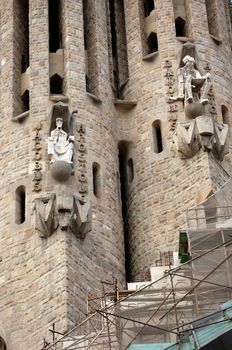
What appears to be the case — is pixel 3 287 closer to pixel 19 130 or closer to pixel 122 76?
pixel 19 130

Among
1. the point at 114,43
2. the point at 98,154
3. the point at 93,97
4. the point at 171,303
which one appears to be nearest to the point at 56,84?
the point at 93,97

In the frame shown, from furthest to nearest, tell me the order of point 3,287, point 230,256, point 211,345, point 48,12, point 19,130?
point 48,12 < point 19,130 < point 3,287 < point 230,256 < point 211,345

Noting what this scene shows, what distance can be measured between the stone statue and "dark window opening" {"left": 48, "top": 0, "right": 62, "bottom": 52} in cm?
297

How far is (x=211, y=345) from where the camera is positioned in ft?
72.3

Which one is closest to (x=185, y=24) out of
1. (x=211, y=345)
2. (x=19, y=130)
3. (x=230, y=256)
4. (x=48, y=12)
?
(x=48, y=12)

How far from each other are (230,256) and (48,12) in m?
10.8

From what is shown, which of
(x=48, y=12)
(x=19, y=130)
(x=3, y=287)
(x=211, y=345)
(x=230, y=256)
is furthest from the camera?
(x=48, y=12)

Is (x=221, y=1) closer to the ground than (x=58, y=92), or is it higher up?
higher up

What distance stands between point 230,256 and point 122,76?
1014 cm

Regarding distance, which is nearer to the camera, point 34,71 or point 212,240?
point 212,240

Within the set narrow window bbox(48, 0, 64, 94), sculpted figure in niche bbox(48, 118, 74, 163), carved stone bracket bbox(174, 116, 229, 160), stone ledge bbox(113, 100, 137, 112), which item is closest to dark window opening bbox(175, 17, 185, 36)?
stone ledge bbox(113, 100, 137, 112)

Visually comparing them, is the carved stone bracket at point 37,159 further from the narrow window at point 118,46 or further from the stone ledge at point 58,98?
the narrow window at point 118,46

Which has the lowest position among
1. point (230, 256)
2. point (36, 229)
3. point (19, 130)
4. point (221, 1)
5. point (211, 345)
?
point (211, 345)

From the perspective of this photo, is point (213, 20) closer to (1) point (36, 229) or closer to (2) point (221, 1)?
(2) point (221, 1)
